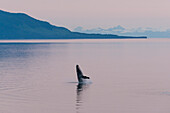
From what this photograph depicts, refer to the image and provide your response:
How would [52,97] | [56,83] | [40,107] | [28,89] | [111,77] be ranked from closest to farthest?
[40,107]
[52,97]
[28,89]
[56,83]
[111,77]

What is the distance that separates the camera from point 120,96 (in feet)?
124

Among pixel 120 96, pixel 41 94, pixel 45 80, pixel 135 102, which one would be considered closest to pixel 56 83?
pixel 45 80

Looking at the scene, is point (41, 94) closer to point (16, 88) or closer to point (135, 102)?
point (16, 88)

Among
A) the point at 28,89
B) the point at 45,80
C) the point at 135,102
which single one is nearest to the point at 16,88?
the point at 28,89

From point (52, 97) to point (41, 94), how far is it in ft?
6.81

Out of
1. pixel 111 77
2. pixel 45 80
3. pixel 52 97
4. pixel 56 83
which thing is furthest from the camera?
pixel 111 77

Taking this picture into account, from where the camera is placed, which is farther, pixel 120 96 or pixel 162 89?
pixel 162 89

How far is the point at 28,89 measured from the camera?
41.9 metres

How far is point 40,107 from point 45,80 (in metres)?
19.0

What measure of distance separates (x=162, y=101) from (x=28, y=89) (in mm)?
13682

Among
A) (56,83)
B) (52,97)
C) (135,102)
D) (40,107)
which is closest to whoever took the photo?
(40,107)

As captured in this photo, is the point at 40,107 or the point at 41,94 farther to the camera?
the point at 41,94

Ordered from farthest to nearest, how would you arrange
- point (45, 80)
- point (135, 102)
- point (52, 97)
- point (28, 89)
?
point (45, 80) → point (28, 89) → point (52, 97) → point (135, 102)

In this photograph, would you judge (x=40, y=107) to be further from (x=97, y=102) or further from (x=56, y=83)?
(x=56, y=83)
